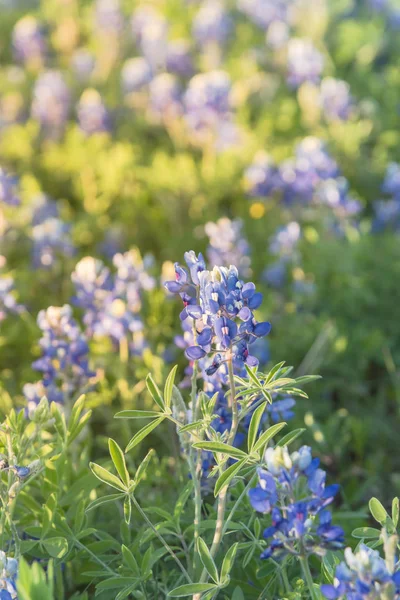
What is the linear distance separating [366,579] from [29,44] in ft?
19.5

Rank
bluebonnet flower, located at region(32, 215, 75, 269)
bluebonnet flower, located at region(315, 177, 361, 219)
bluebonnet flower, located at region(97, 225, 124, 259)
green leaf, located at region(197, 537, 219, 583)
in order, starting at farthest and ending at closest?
bluebonnet flower, located at region(97, 225, 124, 259) < bluebonnet flower, located at region(315, 177, 361, 219) < bluebonnet flower, located at region(32, 215, 75, 269) < green leaf, located at region(197, 537, 219, 583)

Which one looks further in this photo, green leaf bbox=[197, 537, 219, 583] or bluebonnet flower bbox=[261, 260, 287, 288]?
bluebonnet flower bbox=[261, 260, 287, 288]

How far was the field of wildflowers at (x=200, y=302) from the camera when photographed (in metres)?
1.68

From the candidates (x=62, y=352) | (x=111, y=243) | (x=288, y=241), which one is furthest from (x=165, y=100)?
(x=62, y=352)

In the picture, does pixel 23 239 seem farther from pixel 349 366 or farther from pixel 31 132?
pixel 349 366

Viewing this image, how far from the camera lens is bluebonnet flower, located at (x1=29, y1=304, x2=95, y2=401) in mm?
2484

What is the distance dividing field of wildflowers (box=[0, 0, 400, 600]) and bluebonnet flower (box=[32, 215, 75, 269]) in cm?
2

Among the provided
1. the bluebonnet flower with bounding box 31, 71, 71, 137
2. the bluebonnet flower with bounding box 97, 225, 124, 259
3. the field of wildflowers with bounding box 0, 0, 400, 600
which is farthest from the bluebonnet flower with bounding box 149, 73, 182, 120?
the bluebonnet flower with bounding box 97, 225, 124, 259

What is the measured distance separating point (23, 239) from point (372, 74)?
11.3 ft

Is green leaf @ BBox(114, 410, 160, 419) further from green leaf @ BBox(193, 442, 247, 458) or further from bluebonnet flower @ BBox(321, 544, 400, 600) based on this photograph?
bluebonnet flower @ BBox(321, 544, 400, 600)

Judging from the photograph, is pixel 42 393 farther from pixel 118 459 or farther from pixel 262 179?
pixel 262 179

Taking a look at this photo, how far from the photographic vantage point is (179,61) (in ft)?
19.6

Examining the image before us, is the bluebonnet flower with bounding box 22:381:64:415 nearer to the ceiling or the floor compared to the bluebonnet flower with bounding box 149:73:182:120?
nearer to the floor

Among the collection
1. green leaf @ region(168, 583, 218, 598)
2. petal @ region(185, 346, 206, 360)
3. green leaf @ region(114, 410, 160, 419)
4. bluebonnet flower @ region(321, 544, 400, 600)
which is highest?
petal @ region(185, 346, 206, 360)
